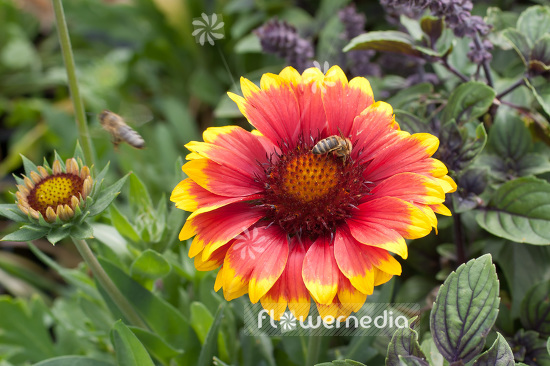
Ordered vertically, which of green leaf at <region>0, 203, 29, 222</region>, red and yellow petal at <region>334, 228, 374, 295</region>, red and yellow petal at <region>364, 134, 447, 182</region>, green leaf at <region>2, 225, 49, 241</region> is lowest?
red and yellow petal at <region>334, 228, 374, 295</region>

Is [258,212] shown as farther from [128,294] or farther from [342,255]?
[128,294]

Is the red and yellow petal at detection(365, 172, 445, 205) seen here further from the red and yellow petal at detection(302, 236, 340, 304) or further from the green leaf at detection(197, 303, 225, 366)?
the green leaf at detection(197, 303, 225, 366)

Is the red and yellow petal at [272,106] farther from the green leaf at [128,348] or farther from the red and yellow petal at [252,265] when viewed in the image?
the green leaf at [128,348]

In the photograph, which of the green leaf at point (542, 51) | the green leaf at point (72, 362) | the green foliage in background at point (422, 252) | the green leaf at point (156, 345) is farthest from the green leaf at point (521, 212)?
the green leaf at point (72, 362)

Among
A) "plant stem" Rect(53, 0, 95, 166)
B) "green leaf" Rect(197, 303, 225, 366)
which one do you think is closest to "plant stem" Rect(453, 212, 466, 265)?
"green leaf" Rect(197, 303, 225, 366)

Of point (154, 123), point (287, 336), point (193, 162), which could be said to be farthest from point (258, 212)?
point (154, 123)
